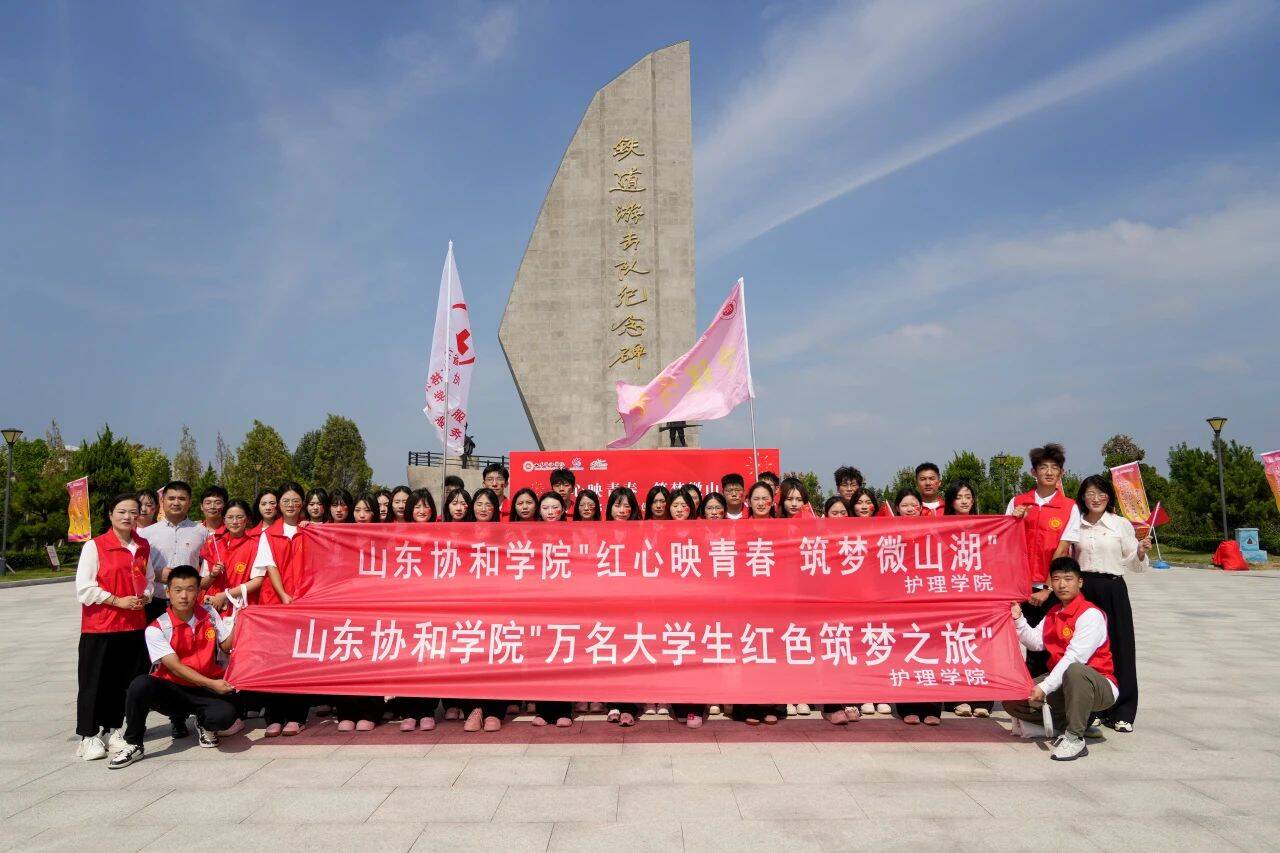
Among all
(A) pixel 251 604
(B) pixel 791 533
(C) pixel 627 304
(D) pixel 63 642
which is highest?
(C) pixel 627 304

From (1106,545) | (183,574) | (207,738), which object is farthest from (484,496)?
(1106,545)

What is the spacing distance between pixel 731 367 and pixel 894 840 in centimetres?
483

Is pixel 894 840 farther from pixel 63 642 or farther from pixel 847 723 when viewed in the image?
pixel 63 642

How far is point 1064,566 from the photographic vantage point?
461 cm

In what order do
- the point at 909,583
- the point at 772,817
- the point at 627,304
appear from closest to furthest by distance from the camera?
the point at 772,817 < the point at 909,583 < the point at 627,304

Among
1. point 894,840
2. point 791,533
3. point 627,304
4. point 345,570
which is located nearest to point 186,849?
point 345,570

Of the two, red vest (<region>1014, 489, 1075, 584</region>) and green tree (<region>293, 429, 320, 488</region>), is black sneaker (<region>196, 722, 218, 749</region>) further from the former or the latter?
green tree (<region>293, 429, 320, 488</region>)

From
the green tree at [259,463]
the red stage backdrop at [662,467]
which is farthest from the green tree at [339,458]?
the red stage backdrop at [662,467]

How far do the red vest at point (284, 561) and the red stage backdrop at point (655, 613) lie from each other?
0.61 ft

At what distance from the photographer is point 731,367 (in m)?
7.44

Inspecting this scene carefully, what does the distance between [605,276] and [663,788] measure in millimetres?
15074

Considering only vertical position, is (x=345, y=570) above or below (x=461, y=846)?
above

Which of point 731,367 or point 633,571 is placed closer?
point 633,571

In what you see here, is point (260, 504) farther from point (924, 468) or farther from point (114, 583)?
point (924, 468)
